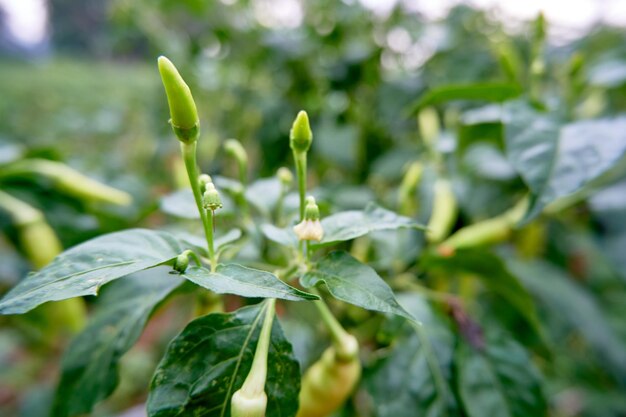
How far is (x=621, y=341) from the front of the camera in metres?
0.82

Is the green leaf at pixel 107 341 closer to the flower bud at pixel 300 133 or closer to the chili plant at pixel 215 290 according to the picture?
the chili plant at pixel 215 290

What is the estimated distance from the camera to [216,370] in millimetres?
280

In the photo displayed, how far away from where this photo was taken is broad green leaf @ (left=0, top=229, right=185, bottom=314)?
234 mm

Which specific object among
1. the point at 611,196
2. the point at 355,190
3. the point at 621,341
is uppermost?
the point at 355,190

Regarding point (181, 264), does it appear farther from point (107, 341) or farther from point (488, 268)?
point (488, 268)

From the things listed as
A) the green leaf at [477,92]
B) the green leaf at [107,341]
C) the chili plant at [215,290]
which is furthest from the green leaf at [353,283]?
the green leaf at [477,92]

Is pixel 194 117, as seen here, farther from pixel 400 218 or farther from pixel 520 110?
pixel 520 110

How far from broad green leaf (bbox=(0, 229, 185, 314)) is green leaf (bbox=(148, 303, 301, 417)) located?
5 centimetres

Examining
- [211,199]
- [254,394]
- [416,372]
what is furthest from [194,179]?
[416,372]

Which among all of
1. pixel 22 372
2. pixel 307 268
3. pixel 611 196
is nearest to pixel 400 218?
pixel 307 268

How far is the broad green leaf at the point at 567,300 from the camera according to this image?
0.73 metres

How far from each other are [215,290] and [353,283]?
90 millimetres

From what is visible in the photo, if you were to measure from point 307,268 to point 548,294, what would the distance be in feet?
1.88

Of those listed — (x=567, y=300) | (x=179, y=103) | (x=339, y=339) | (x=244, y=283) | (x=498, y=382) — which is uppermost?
(x=179, y=103)
